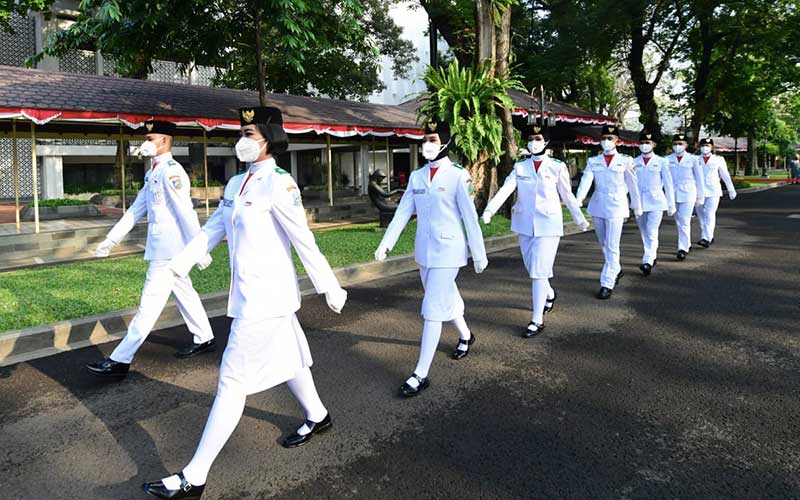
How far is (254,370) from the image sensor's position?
124 inches

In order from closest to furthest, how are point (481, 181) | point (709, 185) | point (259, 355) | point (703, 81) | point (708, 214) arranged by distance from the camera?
point (259, 355) < point (709, 185) < point (708, 214) < point (481, 181) < point (703, 81)

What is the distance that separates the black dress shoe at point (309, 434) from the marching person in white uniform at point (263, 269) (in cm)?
28

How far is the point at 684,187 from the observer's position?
10680 millimetres

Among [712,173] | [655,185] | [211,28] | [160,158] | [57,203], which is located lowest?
[57,203]

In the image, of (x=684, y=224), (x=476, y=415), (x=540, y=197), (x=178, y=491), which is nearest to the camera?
(x=178, y=491)

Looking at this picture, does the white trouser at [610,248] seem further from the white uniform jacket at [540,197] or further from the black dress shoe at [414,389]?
the black dress shoe at [414,389]

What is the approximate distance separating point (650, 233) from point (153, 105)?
36.4 feet

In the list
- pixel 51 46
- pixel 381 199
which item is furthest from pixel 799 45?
pixel 51 46

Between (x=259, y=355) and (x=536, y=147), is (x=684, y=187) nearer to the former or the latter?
(x=536, y=147)

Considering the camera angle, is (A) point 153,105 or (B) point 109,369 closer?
(B) point 109,369

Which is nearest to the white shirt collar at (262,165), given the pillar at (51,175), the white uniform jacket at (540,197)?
the white uniform jacket at (540,197)

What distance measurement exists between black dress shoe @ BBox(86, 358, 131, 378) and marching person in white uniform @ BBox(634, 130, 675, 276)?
6.99 m

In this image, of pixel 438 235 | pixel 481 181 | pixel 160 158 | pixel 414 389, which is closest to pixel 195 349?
pixel 160 158

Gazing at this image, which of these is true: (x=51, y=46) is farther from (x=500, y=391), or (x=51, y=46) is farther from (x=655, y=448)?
(x=655, y=448)
